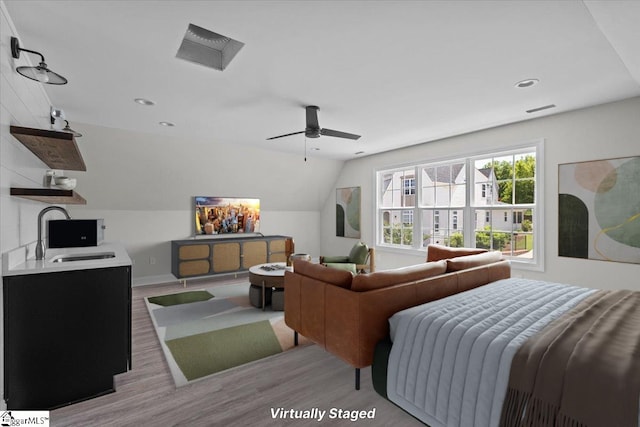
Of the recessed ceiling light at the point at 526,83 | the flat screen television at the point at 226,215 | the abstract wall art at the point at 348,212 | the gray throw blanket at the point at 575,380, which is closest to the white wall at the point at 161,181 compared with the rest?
the flat screen television at the point at 226,215

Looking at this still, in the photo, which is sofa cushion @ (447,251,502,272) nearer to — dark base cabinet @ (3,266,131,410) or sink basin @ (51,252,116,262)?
dark base cabinet @ (3,266,131,410)

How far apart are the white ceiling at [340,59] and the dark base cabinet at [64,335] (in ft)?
5.53

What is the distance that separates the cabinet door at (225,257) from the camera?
550 cm

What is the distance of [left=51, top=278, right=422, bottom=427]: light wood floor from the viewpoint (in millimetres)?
1836

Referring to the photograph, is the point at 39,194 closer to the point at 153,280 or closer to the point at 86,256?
the point at 86,256

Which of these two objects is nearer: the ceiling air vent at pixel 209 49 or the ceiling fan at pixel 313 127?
the ceiling air vent at pixel 209 49

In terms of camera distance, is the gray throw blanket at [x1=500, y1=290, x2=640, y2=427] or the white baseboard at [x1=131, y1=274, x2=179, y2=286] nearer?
the gray throw blanket at [x1=500, y1=290, x2=640, y2=427]

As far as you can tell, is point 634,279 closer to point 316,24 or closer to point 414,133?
point 414,133

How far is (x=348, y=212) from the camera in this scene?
689 centimetres

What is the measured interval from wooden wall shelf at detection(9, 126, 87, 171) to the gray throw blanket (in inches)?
119

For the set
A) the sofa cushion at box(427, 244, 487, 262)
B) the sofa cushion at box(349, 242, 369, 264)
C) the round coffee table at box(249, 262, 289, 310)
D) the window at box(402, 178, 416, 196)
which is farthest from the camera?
the window at box(402, 178, 416, 196)

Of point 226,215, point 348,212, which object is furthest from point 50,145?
point 348,212

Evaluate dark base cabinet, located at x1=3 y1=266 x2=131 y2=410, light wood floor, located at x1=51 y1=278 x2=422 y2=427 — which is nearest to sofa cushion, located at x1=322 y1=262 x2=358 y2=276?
light wood floor, located at x1=51 y1=278 x2=422 y2=427

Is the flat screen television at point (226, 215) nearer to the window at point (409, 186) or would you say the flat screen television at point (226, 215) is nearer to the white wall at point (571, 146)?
the window at point (409, 186)
